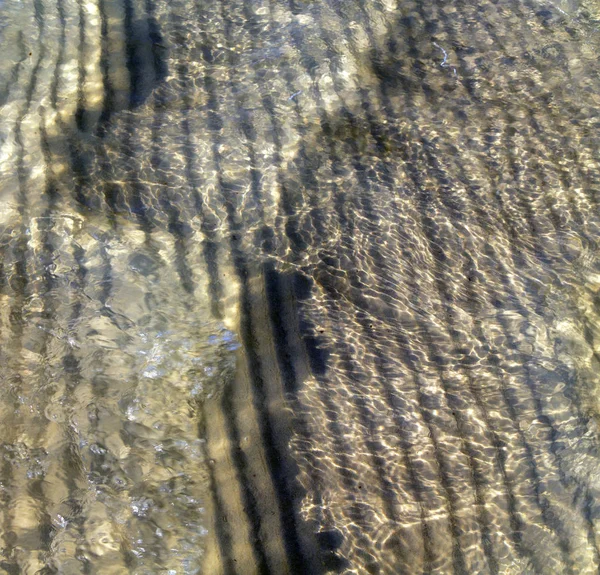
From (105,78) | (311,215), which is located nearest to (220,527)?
(311,215)

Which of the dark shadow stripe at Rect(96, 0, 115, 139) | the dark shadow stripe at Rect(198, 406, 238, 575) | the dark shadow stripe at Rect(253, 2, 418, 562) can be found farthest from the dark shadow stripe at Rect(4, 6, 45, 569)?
the dark shadow stripe at Rect(253, 2, 418, 562)

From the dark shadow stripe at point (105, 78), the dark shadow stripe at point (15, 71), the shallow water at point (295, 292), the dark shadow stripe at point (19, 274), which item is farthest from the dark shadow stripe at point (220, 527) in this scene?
the dark shadow stripe at point (15, 71)

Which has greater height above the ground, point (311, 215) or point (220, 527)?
point (311, 215)

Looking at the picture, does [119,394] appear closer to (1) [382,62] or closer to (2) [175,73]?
(2) [175,73]

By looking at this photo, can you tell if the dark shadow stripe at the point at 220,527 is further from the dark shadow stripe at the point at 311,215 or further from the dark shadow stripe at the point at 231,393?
the dark shadow stripe at the point at 311,215

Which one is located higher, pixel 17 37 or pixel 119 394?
pixel 17 37

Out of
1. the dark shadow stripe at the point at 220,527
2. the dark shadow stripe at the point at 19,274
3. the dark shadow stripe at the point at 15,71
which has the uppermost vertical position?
the dark shadow stripe at the point at 15,71

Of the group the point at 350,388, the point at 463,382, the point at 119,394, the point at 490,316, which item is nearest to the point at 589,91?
the point at 490,316

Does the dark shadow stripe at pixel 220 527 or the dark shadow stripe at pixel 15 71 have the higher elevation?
the dark shadow stripe at pixel 15 71

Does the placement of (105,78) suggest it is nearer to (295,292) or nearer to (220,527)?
(295,292)
